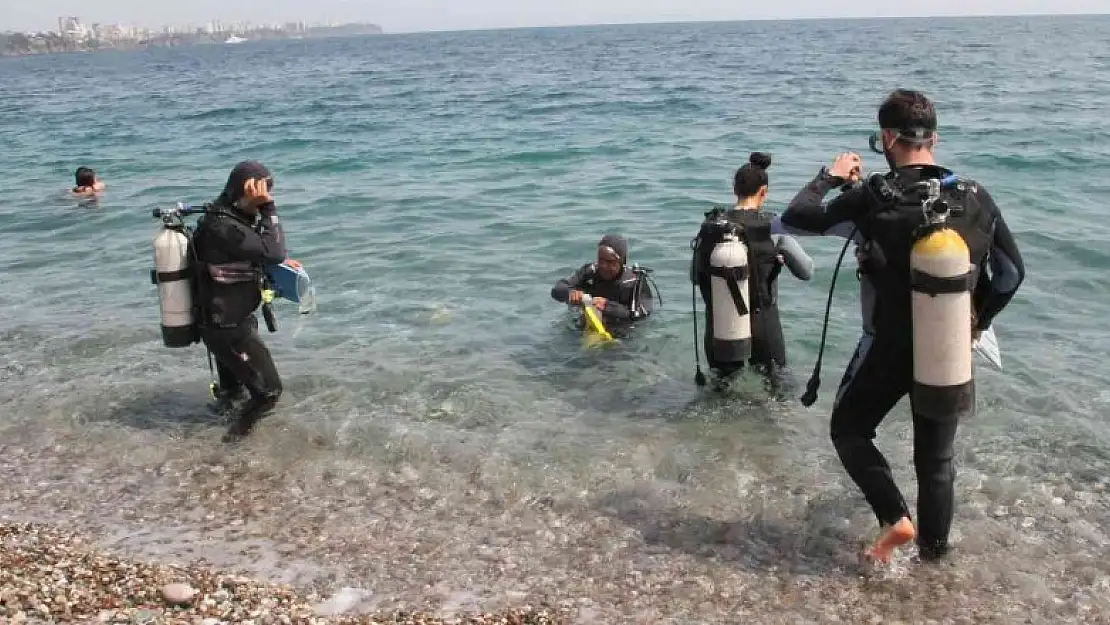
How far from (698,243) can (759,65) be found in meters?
43.9

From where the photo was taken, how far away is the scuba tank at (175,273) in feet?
20.0

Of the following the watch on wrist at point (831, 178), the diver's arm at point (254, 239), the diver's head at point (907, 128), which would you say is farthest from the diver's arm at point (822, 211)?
the diver's arm at point (254, 239)

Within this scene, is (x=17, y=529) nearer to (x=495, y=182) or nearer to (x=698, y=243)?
(x=698, y=243)

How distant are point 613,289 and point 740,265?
239cm

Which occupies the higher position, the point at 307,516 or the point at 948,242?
the point at 948,242

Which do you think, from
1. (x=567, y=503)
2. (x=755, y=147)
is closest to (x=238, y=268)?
(x=567, y=503)

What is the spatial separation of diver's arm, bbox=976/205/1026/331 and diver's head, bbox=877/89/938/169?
0.34m

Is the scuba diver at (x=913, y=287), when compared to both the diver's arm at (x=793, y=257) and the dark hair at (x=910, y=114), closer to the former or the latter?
the dark hair at (x=910, y=114)

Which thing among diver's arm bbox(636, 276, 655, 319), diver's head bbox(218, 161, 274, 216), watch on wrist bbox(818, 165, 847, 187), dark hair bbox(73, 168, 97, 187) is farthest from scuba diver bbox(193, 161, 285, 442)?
dark hair bbox(73, 168, 97, 187)

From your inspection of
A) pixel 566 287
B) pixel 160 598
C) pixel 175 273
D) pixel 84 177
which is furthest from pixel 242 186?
pixel 84 177

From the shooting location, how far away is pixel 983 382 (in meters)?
7.35

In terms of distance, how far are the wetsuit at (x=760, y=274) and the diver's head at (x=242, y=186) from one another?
9.26 ft

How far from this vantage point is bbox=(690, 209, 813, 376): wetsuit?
631 cm

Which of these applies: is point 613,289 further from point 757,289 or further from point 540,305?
point 757,289
